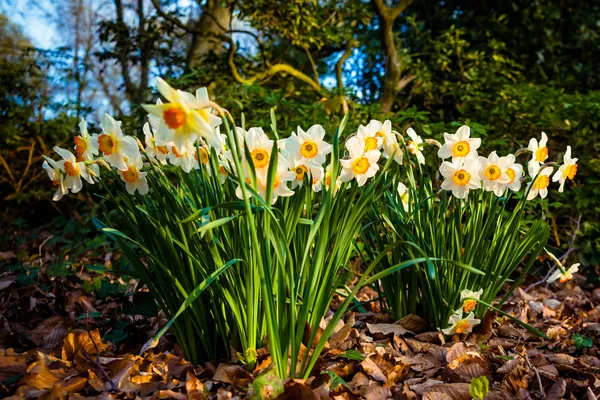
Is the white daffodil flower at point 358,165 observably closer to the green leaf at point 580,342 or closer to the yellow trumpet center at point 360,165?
the yellow trumpet center at point 360,165

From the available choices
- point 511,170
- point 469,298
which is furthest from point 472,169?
point 469,298

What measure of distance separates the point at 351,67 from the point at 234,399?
560cm

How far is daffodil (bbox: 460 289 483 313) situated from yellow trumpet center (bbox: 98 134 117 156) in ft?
3.89

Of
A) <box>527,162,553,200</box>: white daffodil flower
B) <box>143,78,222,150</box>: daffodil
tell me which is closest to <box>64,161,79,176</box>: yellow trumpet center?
<box>143,78,222,150</box>: daffodil

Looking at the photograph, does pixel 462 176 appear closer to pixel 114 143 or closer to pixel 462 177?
pixel 462 177

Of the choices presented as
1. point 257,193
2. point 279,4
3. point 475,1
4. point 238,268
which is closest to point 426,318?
point 238,268

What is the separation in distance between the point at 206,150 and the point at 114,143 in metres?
0.25

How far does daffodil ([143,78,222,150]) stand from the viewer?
42.9 inches

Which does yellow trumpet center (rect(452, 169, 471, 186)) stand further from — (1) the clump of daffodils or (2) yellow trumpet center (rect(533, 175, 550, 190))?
(2) yellow trumpet center (rect(533, 175, 550, 190))

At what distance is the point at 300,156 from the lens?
1.40 metres

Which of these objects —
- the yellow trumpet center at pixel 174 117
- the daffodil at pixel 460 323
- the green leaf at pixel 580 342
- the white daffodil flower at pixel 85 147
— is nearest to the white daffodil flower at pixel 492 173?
the daffodil at pixel 460 323

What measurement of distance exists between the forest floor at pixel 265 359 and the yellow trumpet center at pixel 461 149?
0.58 meters

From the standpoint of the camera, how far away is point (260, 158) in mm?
1287

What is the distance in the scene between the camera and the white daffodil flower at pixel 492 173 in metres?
1.71
